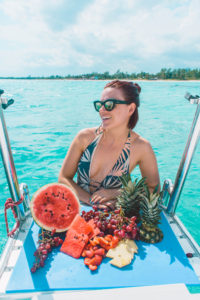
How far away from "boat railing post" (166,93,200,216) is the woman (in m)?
0.41

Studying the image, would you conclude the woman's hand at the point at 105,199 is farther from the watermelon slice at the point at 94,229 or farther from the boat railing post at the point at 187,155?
the boat railing post at the point at 187,155

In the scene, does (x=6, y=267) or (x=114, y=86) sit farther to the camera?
(x=114, y=86)

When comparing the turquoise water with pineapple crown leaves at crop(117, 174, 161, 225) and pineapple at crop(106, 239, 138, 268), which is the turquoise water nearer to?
pineapple crown leaves at crop(117, 174, 161, 225)

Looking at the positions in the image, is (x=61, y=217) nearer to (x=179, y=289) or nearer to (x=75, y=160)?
(x=75, y=160)

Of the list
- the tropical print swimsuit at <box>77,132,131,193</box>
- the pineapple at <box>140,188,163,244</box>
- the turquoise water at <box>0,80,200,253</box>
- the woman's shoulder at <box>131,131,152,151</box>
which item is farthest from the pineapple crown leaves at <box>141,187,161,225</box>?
the turquoise water at <box>0,80,200,253</box>

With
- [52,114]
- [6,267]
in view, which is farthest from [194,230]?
[52,114]

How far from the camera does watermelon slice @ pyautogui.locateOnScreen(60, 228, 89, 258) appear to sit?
1.87 m

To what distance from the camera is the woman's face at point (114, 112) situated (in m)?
2.60

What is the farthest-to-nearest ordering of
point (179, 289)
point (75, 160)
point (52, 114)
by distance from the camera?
point (52, 114) → point (75, 160) → point (179, 289)

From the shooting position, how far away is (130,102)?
267cm

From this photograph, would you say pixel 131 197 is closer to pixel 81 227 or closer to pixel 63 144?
pixel 81 227

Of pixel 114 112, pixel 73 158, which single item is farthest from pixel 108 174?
pixel 114 112

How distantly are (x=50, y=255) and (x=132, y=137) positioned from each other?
1.72 m

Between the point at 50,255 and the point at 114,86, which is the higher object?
the point at 114,86
